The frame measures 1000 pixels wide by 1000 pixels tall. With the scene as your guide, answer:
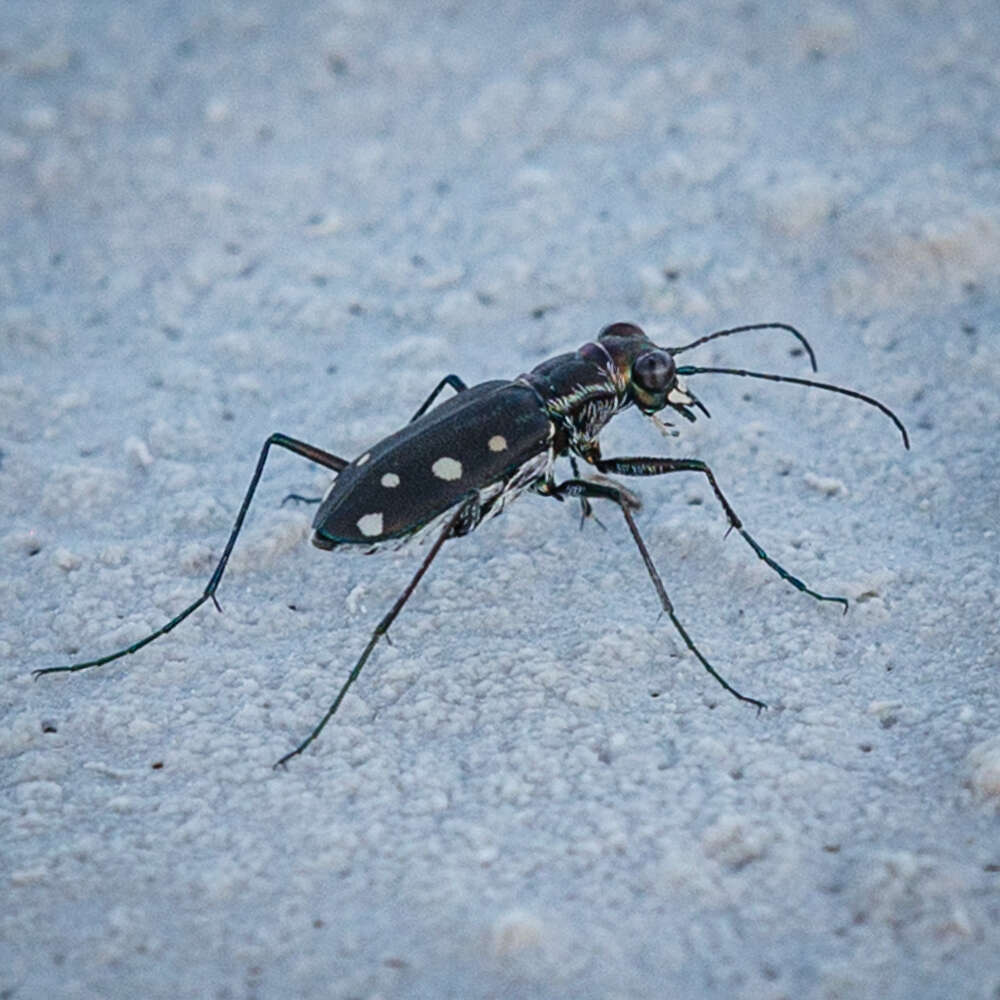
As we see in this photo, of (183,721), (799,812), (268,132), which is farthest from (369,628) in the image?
(268,132)

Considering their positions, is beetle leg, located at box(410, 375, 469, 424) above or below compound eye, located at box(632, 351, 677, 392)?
below

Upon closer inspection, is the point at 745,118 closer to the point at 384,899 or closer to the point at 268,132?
the point at 268,132

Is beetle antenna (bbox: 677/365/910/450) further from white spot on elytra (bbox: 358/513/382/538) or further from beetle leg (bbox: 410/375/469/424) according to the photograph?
white spot on elytra (bbox: 358/513/382/538)

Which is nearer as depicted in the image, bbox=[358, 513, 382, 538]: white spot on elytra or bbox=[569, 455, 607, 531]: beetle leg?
bbox=[358, 513, 382, 538]: white spot on elytra

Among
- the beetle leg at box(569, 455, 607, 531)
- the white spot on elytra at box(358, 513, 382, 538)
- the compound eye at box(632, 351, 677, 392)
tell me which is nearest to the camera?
the white spot on elytra at box(358, 513, 382, 538)

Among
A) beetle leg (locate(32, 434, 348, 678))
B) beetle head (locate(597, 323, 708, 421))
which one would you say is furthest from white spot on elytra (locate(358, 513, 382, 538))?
beetle head (locate(597, 323, 708, 421))

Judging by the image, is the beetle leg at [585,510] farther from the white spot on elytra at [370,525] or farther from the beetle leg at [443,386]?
the white spot on elytra at [370,525]

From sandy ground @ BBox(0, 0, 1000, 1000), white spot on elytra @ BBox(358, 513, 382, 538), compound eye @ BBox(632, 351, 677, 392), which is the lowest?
sandy ground @ BBox(0, 0, 1000, 1000)
